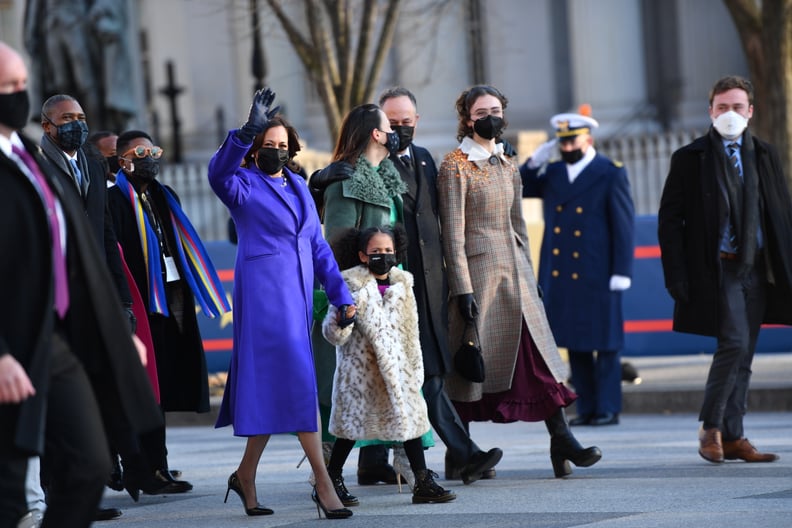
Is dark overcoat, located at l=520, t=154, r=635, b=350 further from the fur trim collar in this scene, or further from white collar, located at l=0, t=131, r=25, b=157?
white collar, located at l=0, t=131, r=25, b=157

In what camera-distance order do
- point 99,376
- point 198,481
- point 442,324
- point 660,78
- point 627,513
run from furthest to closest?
point 660,78
point 198,481
point 442,324
point 627,513
point 99,376

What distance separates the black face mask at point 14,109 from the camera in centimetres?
520

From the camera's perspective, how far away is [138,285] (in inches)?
346

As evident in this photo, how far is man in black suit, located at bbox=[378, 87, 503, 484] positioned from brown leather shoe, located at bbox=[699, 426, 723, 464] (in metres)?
1.12

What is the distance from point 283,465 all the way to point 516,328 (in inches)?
→ 79.6

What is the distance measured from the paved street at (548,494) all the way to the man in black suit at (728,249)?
372mm

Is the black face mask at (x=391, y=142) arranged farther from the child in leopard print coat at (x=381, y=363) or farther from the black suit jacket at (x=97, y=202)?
the black suit jacket at (x=97, y=202)

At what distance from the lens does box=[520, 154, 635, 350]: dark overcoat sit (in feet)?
39.0

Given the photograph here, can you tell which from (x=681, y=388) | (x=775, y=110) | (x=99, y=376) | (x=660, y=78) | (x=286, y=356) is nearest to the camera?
(x=99, y=376)

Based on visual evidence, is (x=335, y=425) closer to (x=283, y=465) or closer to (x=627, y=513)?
(x=627, y=513)

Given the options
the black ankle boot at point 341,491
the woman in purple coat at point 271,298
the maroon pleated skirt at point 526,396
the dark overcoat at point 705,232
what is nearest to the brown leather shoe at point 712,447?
the dark overcoat at point 705,232

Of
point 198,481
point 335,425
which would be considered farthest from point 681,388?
point 335,425

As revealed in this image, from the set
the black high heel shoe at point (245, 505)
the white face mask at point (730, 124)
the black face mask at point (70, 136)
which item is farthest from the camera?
the white face mask at point (730, 124)

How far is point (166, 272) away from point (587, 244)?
3.97 metres
